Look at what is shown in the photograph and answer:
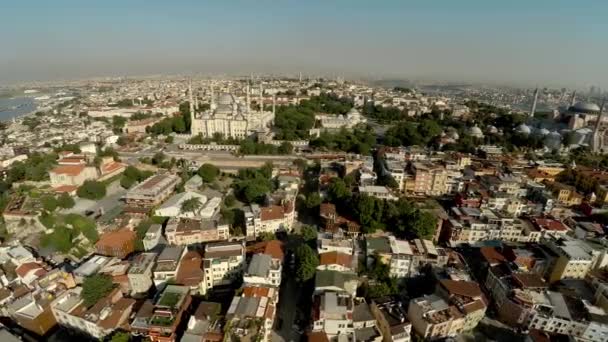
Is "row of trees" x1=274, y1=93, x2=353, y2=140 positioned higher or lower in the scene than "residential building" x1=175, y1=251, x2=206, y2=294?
Result: higher

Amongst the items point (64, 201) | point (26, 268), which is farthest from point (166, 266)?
point (64, 201)

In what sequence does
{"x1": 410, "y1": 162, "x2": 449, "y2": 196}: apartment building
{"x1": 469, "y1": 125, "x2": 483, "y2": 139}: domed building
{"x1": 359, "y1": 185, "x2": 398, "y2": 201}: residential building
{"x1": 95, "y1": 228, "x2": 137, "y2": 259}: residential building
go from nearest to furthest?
{"x1": 95, "y1": 228, "x2": 137, "y2": 259}: residential building, {"x1": 359, "y1": 185, "x2": 398, "y2": 201}: residential building, {"x1": 410, "y1": 162, "x2": 449, "y2": 196}: apartment building, {"x1": 469, "y1": 125, "x2": 483, "y2": 139}: domed building

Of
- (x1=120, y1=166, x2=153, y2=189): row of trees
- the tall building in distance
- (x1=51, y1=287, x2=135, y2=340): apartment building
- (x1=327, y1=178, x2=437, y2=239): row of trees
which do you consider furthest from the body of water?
(x1=327, y1=178, x2=437, y2=239): row of trees

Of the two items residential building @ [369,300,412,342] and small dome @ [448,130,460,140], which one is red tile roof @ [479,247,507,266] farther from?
small dome @ [448,130,460,140]

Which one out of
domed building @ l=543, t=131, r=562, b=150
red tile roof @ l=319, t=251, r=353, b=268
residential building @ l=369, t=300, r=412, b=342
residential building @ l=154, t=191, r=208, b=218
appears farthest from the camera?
domed building @ l=543, t=131, r=562, b=150

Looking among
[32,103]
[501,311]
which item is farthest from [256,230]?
[32,103]

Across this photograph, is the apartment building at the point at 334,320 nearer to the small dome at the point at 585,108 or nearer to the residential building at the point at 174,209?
the residential building at the point at 174,209

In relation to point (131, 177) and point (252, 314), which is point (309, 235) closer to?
point (252, 314)
